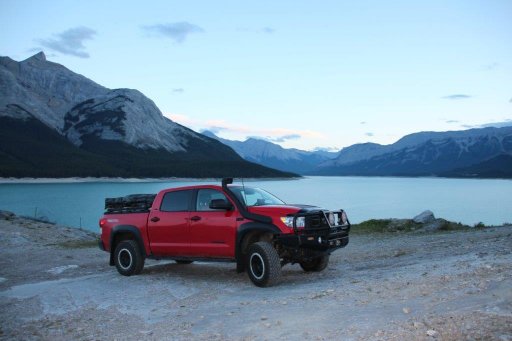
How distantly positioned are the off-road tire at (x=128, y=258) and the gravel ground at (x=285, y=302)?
0.25 meters

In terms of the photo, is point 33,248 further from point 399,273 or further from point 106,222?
point 399,273

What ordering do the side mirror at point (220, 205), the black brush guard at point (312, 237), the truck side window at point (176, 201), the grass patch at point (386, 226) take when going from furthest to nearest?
the grass patch at point (386, 226) < the truck side window at point (176, 201) < the side mirror at point (220, 205) < the black brush guard at point (312, 237)

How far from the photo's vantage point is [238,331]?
243 inches

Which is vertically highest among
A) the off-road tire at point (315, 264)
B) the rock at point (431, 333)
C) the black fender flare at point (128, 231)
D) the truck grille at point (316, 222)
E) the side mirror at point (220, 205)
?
the side mirror at point (220, 205)

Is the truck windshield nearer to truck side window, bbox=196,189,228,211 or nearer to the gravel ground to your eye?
truck side window, bbox=196,189,228,211

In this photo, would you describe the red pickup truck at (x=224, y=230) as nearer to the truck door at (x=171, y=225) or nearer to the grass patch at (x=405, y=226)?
the truck door at (x=171, y=225)

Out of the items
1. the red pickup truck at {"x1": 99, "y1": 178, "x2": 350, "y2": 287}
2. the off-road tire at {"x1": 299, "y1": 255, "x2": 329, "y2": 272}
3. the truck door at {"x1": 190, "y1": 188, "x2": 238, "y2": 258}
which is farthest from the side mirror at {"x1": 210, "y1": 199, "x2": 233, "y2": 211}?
the off-road tire at {"x1": 299, "y1": 255, "x2": 329, "y2": 272}

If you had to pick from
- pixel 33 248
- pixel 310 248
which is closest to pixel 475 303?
pixel 310 248

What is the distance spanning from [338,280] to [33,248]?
1337 centimetres

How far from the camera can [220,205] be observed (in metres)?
9.39

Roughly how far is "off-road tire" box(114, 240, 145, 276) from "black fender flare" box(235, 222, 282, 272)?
287 centimetres

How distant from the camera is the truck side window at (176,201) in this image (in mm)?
10414

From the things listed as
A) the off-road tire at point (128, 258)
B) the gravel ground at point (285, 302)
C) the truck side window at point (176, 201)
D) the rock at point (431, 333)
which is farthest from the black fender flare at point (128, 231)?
the rock at point (431, 333)

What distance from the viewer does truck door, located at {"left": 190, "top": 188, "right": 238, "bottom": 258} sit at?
947 cm
